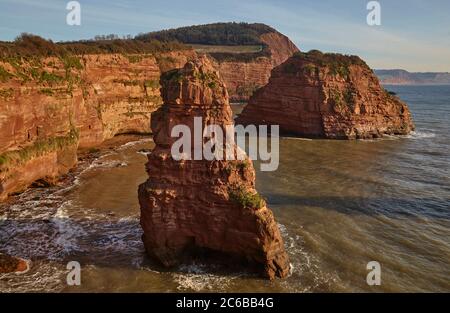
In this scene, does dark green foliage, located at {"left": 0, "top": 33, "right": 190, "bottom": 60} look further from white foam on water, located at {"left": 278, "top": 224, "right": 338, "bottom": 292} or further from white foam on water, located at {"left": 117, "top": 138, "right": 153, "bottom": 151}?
white foam on water, located at {"left": 278, "top": 224, "right": 338, "bottom": 292}

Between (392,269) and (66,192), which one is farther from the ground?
(66,192)

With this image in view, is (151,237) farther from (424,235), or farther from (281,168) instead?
(281,168)

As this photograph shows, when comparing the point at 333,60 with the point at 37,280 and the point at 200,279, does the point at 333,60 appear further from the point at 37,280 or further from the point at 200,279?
the point at 37,280

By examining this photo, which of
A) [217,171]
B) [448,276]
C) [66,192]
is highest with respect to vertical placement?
[217,171]

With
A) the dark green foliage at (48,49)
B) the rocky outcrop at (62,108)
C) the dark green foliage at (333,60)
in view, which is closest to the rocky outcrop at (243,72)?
the dark green foliage at (333,60)

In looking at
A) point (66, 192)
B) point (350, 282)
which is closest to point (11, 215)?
point (66, 192)

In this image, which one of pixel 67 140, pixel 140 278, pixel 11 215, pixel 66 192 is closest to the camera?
pixel 140 278

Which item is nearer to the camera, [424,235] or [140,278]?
[140,278]

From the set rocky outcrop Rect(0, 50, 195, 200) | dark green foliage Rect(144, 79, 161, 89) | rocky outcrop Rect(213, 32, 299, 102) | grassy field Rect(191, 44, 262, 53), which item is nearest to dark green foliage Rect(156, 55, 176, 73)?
dark green foliage Rect(144, 79, 161, 89)
